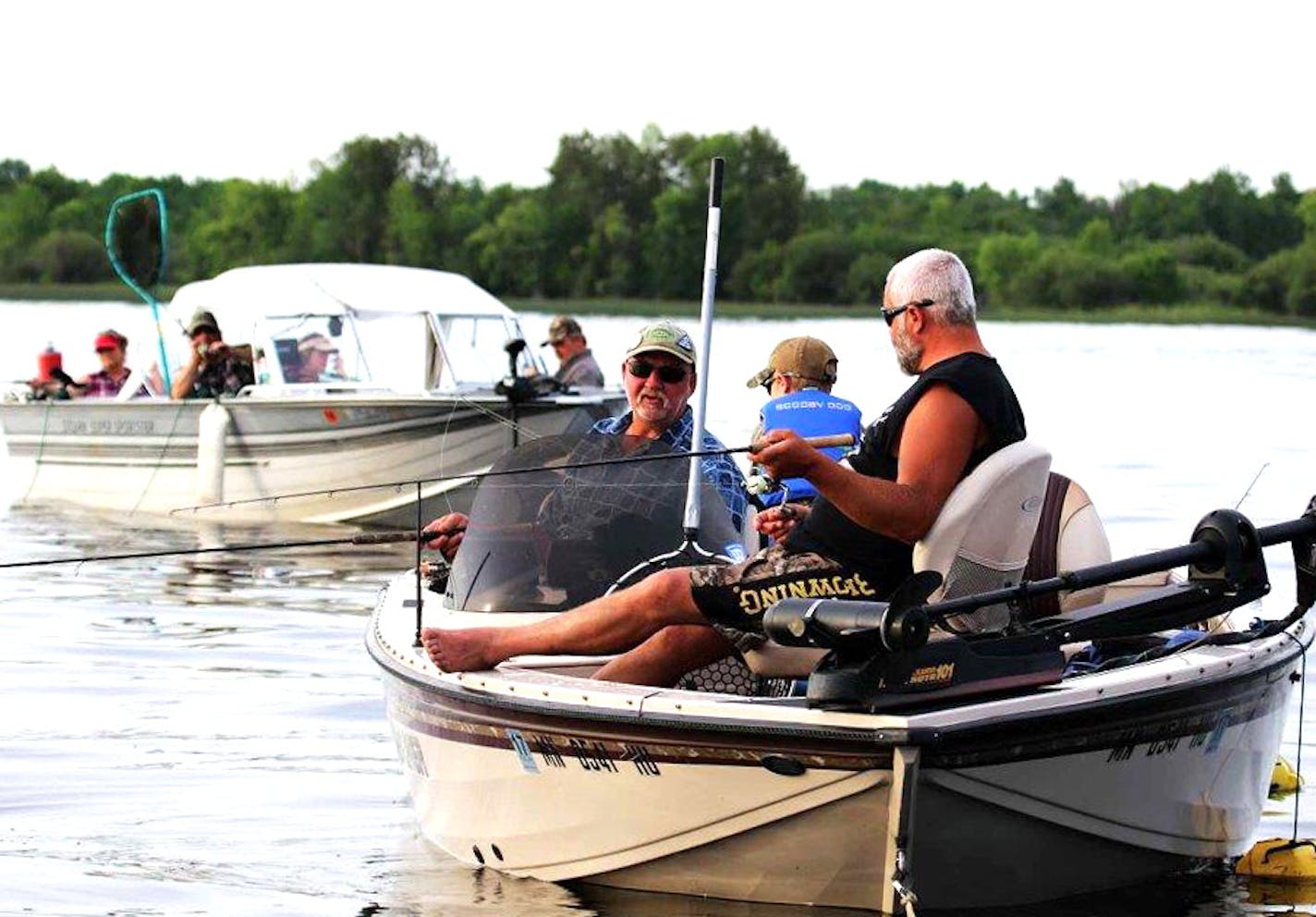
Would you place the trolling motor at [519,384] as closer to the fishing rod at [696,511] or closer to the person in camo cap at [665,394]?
the person in camo cap at [665,394]

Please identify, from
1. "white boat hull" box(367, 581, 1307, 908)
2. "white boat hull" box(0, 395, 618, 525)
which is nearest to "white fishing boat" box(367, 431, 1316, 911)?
"white boat hull" box(367, 581, 1307, 908)

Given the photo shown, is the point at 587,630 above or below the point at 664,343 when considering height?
below

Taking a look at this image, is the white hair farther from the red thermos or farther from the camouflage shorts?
the red thermos

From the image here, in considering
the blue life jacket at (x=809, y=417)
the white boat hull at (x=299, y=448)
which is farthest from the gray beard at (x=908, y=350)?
the white boat hull at (x=299, y=448)

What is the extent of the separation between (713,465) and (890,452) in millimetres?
1481

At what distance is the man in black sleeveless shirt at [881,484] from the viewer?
255 inches

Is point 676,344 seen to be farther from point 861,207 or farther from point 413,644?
point 861,207

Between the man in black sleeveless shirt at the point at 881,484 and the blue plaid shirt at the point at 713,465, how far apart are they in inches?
34.3

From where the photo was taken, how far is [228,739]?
34.6 ft

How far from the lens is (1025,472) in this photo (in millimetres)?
6641

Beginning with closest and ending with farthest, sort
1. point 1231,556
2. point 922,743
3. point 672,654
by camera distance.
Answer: point 922,743 < point 1231,556 < point 672,654

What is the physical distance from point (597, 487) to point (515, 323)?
1175 cm

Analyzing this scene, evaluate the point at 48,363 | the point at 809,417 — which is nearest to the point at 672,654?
the point at 809,417

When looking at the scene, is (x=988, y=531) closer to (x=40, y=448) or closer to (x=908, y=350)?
(x=908, y=350)
